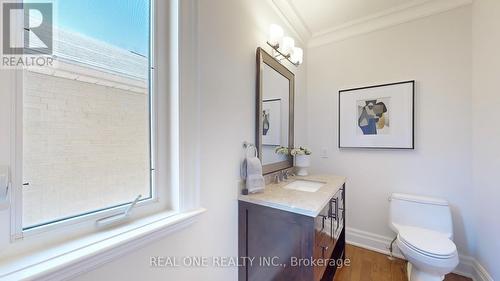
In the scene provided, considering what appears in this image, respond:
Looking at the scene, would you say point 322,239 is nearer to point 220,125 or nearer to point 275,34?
point 220,125

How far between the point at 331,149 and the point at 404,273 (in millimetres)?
1292

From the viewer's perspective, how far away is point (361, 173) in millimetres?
2260

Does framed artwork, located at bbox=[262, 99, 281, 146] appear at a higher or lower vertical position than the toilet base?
higher

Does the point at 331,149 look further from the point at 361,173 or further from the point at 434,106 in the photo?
the point at 434,106

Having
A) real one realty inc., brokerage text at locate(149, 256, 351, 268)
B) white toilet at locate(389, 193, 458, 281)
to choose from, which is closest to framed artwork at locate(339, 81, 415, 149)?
white toilet at locate(389, 193, 458, 281)

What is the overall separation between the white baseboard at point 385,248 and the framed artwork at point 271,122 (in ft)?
4.68

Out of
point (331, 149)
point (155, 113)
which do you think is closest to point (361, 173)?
point (331, 149)

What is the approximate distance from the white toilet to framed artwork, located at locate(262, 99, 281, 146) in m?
1.26

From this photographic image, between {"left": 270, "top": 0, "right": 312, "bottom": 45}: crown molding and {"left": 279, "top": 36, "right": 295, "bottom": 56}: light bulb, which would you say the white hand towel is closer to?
{"left": 279, "top": 36, "right": 295, "bottom": 56}: light bulb

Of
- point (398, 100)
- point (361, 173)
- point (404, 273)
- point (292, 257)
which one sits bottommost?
point (404, 273)

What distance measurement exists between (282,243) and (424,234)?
1.27 metres

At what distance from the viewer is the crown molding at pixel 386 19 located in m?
1.87

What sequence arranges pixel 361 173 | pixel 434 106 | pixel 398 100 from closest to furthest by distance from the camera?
pixel 434 106 → pixel 398 100 → pixel 361 173

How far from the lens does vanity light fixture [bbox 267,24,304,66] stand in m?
1.66
